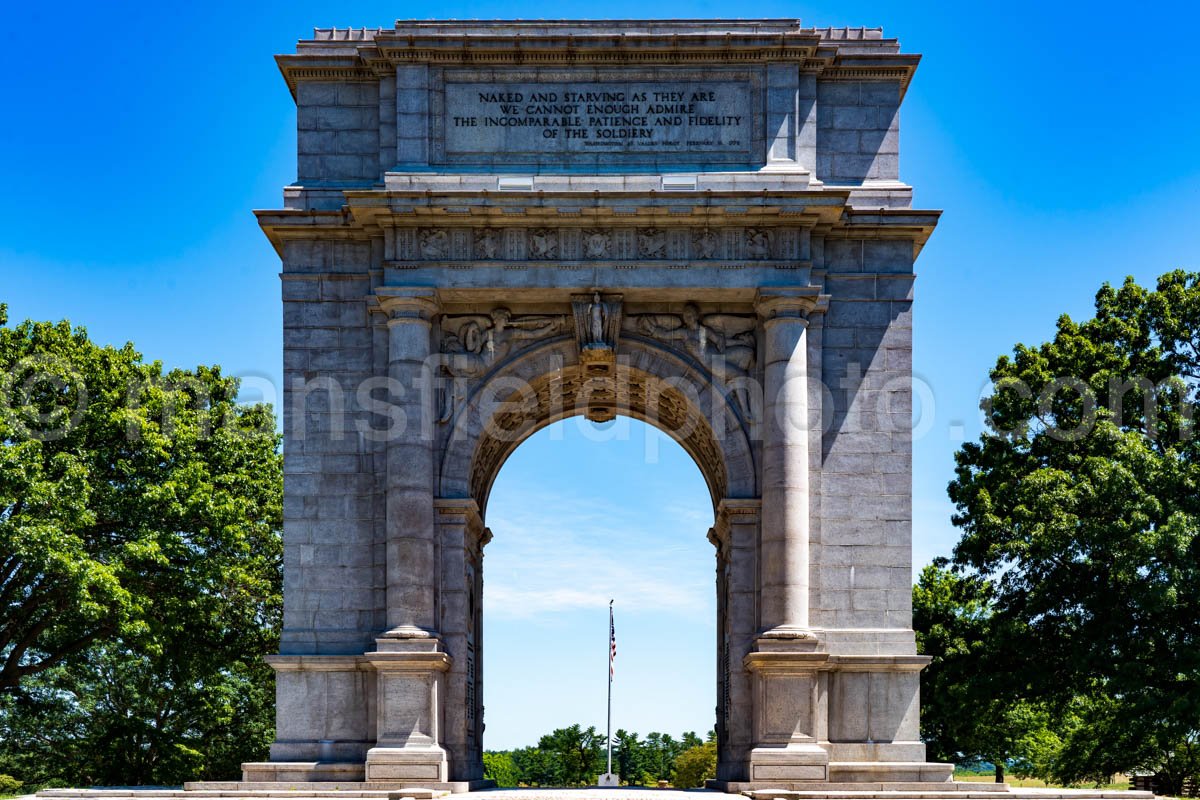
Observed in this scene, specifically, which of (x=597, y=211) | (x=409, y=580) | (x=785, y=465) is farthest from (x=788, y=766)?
(x=597, y=211)

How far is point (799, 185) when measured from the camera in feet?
113

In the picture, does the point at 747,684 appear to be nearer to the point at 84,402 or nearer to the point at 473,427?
the point at 473,427

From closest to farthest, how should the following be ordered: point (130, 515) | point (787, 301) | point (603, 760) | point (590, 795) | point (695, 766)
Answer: point (590, 795)
point (787, 301)
point (130, 515)
point (695, 766)
point (603, 760)

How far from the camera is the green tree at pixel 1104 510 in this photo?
40406 millimetres

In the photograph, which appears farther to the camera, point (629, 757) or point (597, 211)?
point (629, 757)

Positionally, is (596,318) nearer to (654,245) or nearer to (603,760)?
(654,245)

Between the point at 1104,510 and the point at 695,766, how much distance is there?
58.9 meters

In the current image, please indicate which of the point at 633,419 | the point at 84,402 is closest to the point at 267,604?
the point at 84,402

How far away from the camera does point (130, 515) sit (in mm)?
44375

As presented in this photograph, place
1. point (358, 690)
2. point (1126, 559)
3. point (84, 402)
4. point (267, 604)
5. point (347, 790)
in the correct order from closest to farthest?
point (347, 790) → point (358, 690) → point (1126, 559) → point (84, 402) → point (267, 604)

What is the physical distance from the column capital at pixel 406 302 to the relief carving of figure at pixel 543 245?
263 cm

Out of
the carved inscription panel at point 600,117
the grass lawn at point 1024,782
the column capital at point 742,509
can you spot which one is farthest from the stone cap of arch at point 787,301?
the grass lawn at point 1024,782

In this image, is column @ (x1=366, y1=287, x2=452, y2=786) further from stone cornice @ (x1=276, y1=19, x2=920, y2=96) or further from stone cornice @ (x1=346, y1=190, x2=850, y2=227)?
stone cornice @ (x1=276, y1=19, x2=920, y2=96)

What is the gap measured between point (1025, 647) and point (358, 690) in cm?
2258
